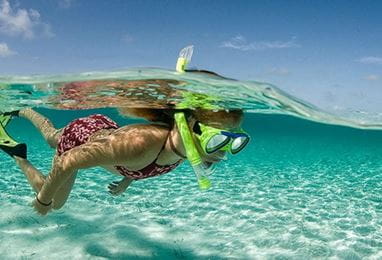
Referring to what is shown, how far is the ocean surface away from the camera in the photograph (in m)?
6.67

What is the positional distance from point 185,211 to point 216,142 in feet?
17.2

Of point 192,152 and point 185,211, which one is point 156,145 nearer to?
point 192,152

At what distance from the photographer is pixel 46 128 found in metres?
7.29

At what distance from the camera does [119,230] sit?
293 inches

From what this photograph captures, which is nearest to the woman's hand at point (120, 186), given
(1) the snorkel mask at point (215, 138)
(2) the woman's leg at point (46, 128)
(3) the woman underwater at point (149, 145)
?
(3) the woman underwater at point (149, 145)

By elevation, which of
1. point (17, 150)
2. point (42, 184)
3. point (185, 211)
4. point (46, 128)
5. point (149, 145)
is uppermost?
point (149, 145)

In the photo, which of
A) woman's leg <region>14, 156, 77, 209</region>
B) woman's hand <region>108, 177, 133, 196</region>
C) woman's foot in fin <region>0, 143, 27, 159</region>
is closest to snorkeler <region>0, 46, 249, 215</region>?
woman's leg <region>14, 156, 77, 209</region>

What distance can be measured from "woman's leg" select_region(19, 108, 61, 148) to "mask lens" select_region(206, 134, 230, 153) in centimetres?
329

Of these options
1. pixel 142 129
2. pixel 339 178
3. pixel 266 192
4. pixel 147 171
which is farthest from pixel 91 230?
pixel 339 178

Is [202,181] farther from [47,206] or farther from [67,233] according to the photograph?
[67,233]

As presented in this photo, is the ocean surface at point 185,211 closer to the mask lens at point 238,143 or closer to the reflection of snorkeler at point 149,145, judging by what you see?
the reflection of snorkeler at point 149,145

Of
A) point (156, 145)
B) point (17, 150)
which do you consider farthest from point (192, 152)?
point (17, 150)

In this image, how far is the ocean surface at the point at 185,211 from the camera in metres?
6.67

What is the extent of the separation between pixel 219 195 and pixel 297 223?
10.1 ft
